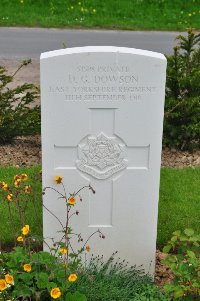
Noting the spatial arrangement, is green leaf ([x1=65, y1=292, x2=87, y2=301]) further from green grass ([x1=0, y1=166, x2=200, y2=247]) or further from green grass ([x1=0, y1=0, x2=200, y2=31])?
green grass ([x1=0, y1=0, x2=200, y2=31])

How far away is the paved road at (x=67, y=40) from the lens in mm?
11805

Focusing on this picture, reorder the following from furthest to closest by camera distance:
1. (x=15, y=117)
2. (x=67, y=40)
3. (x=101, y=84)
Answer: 1. (x=67, y=40)
2. (x=15, y=117)
3. (x=101, y=84)

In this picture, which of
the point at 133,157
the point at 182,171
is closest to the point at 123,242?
the point at 133,157

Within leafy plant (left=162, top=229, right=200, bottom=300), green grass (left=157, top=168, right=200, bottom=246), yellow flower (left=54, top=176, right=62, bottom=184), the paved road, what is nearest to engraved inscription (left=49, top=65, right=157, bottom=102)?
yellow flower (left=54, top=176, right=62, bottom=184)

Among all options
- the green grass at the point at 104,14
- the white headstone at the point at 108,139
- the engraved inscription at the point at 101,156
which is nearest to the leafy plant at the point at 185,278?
the white headstone at the point at 108,139

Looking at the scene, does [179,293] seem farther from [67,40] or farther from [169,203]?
[67,40]

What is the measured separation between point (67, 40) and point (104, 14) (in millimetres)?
2564

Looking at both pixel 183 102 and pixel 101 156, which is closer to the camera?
pixel 101 156

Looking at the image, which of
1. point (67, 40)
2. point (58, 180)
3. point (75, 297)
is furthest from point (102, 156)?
point (67, 40)

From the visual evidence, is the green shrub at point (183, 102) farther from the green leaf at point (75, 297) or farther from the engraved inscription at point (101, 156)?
the green leaf at point (75, 297)

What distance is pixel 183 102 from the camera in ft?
19.3

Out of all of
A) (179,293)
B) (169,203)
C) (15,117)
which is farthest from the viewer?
(15,117)

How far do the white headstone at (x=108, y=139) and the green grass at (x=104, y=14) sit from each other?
35.4 ft

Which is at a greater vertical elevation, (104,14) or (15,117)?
(104,14)
